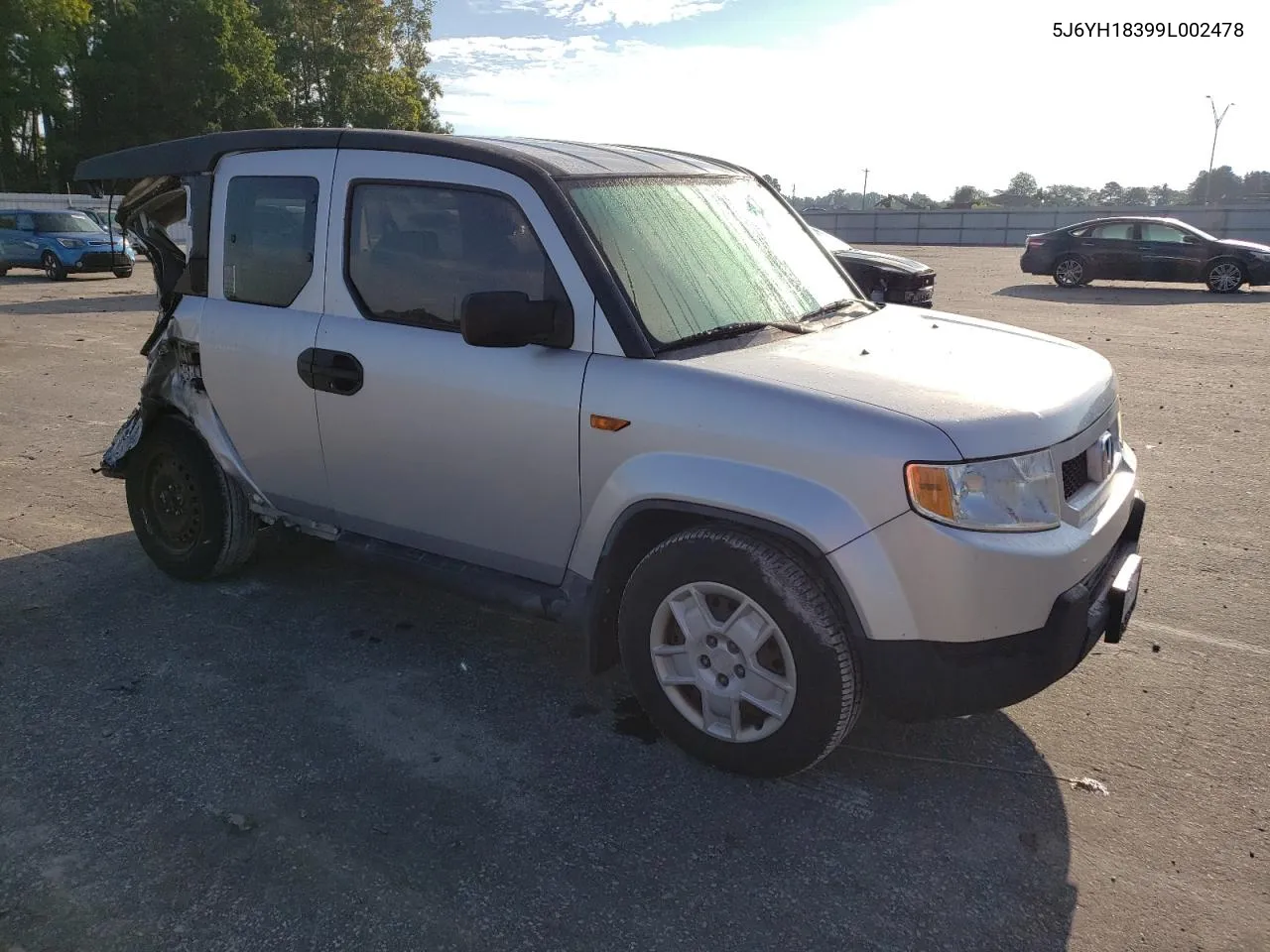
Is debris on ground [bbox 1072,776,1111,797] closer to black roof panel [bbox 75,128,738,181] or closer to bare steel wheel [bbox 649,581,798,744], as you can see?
bare steel wheel [bbox 649,581,798,744]

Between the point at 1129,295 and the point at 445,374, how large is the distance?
19.3m

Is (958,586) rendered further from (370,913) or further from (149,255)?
(149,255)

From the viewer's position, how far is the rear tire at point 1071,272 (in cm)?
2064

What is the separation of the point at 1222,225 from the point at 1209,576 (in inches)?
1745

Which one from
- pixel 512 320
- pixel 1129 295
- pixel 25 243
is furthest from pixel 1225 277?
pixel 25 243

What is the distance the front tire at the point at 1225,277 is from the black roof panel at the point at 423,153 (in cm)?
1838

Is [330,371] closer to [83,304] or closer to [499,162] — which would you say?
[499,162]

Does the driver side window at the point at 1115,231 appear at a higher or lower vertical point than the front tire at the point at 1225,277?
higher

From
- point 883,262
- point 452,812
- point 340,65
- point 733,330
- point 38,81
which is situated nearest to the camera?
point 452,812

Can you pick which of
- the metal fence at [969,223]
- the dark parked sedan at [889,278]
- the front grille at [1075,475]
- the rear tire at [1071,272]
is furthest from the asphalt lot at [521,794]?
the metal fence at [969,223]

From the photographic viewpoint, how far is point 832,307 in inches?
161

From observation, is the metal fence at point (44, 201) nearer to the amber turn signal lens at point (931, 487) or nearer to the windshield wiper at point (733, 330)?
the windshield wiper at point (733, 330)

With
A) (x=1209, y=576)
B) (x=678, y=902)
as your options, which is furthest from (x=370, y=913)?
(x=1209, y=576)

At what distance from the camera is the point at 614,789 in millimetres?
3178
